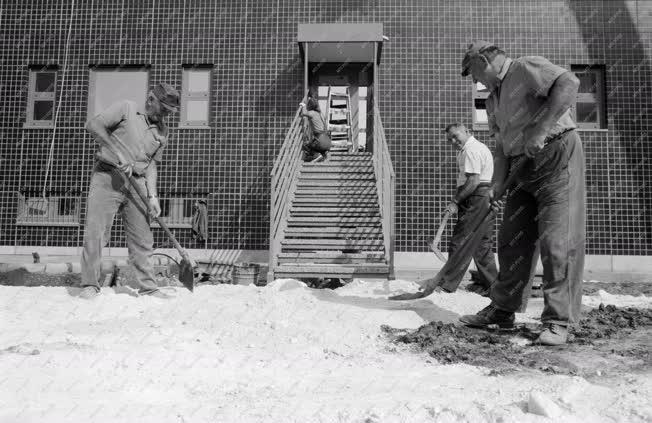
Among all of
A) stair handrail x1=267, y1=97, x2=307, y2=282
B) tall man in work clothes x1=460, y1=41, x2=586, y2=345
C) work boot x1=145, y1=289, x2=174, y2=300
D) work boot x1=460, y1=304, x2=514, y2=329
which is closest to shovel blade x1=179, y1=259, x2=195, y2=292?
work boot x1=145, y1=289, x2=174, y2=300

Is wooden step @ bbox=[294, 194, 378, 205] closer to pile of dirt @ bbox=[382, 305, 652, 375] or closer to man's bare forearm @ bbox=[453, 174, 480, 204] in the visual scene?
man's bare forearm @ bbox=[453, 174, 480, 204]

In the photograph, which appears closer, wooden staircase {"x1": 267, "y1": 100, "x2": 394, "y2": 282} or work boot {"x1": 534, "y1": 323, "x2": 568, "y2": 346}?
work boot {"x1": 534, "y1": 323, "x2": 568, "y2": 346}

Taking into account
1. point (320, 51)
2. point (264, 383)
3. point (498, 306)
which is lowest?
point (264, 383)

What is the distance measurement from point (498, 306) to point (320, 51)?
8614 mm

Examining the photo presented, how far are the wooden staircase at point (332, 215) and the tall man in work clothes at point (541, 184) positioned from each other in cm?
337

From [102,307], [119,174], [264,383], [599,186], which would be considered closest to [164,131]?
[119,174]

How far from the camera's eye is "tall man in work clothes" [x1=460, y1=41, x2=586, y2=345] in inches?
128

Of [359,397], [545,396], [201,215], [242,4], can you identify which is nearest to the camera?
[545,396]

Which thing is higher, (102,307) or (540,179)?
(540,179)

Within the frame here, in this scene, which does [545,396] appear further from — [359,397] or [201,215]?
[201,215]

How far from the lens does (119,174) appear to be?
481 cm

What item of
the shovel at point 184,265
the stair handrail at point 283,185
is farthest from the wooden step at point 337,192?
the shovel at point 184,265

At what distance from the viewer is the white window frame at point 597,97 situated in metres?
11.6

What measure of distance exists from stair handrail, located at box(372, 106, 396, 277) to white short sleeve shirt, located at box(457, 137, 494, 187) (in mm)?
1621
